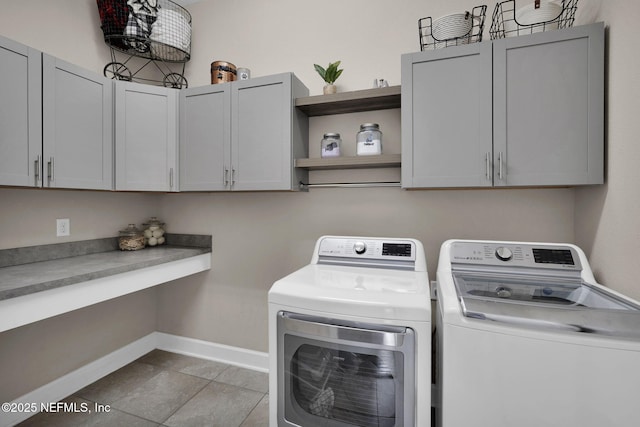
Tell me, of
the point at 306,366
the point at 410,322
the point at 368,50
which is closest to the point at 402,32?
the point at 368,50

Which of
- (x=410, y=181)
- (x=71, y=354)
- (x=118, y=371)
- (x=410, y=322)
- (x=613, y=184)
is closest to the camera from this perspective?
(x=410, y=322)

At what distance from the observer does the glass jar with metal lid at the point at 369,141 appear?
1.85 metres

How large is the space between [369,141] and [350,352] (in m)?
1.18

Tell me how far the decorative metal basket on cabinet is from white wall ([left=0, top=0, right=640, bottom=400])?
0.12m

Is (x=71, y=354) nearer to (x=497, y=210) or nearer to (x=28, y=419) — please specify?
(x=28, y=419)

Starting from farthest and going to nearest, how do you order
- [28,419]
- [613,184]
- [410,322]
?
[28,419] < [613,184] < [410,322]

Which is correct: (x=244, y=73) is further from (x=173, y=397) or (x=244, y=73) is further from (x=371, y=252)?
(x=173, y=397)

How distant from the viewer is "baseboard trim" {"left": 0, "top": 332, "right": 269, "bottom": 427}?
188cm

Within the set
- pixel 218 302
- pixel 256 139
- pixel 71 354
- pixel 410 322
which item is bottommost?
pixel 71 354

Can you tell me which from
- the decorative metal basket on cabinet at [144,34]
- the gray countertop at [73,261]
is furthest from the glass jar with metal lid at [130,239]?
the decorative metal basket on cabinet at [144,34]

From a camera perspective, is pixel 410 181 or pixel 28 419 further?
pixel 28 419

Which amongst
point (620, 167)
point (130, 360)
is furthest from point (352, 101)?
point (130, 360)

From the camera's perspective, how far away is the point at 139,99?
2.09 metres

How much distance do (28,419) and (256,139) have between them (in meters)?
2.16
